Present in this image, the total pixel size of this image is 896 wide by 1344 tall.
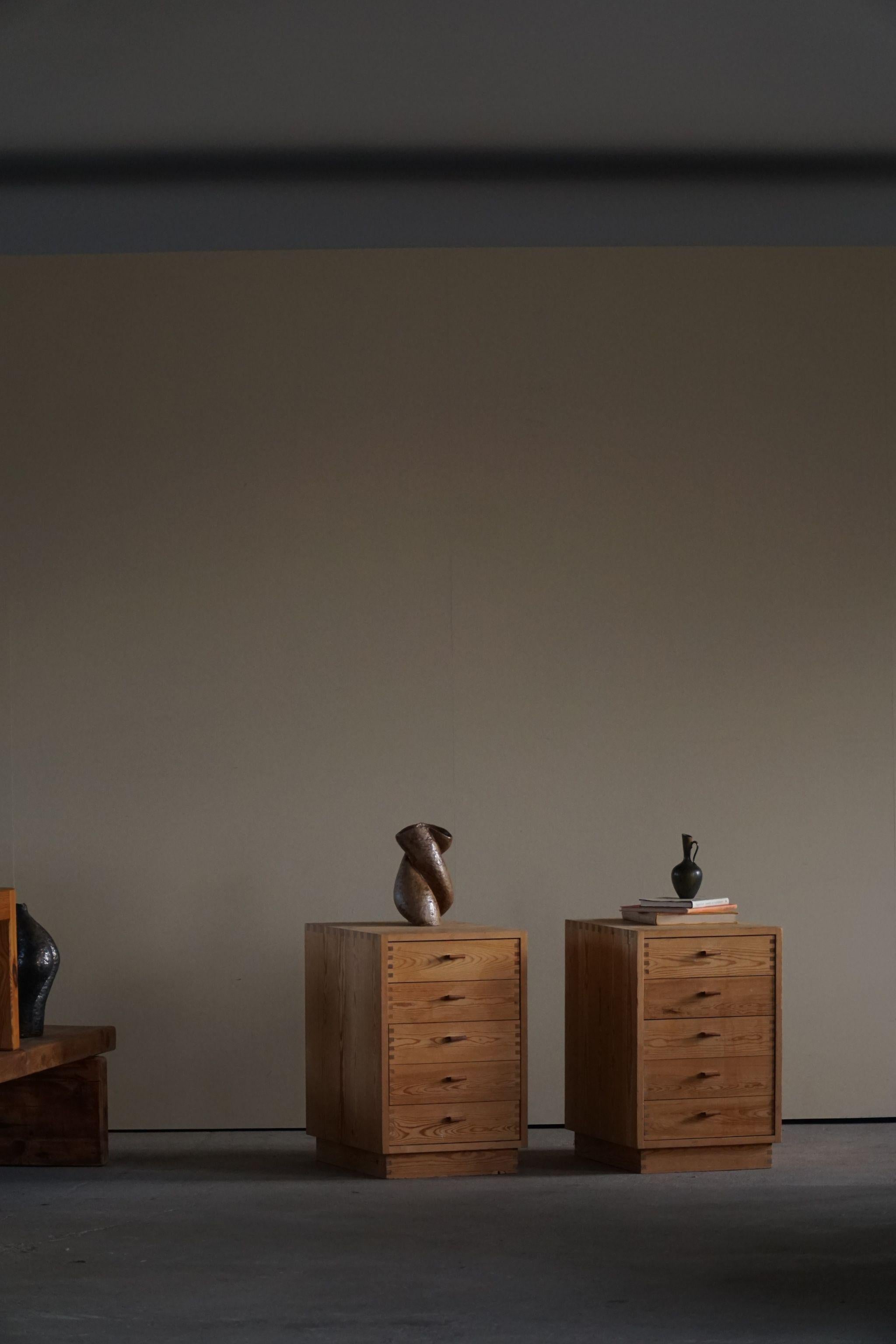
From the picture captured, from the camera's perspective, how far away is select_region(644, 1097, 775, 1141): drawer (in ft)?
11.9

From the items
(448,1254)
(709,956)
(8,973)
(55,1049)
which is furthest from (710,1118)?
(8,973)

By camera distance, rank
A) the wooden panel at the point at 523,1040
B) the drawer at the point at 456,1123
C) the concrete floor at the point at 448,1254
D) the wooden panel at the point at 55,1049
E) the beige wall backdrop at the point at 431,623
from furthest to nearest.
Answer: the beige wall backdrop at the point at 431,623
the wooden panel at the point at 523,1040
the drawer at the point at 456,1123
the wooden panel at the point at 55,1049
the concrete floor at the point at 448,1254

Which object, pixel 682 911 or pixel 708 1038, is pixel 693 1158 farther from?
pixel 682 911

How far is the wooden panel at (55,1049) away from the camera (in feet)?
11.3

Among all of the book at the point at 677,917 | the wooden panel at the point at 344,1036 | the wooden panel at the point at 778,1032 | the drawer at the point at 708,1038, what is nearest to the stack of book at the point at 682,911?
the book at the point at 677,917

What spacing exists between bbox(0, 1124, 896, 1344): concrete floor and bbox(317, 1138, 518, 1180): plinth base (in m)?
0.04

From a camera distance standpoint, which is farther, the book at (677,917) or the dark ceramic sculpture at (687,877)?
the dark ceramic sculpture at (687,877)

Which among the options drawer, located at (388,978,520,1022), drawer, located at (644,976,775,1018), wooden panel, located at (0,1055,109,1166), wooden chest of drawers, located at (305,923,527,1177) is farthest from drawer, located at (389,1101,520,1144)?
wooden panel, located at (0,1055,109,1166)

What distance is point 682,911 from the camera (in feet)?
12.4

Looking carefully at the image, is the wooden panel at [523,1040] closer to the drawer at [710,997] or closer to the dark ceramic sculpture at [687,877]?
the drawer at [710,997]

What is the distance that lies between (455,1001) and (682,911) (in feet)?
2.07

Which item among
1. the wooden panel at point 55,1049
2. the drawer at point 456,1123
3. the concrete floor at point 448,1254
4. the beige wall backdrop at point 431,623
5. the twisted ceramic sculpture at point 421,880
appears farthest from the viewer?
the beige wall backdrop at point 431,623

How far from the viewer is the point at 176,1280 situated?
104 inches

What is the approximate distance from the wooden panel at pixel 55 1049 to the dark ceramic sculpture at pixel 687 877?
1571 mm
